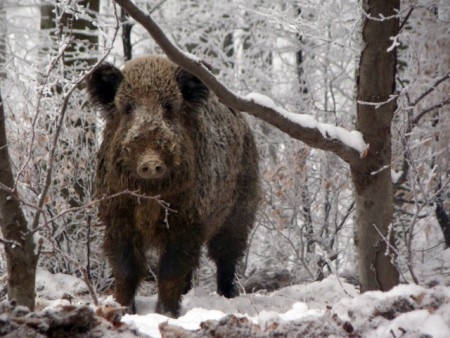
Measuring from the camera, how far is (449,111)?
281 inches

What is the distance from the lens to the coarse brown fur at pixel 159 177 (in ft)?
16.1

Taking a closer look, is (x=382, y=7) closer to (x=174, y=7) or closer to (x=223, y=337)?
(x=223, y=337)

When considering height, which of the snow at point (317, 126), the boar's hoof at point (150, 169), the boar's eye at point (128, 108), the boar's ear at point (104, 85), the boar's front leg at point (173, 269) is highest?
the boar's ear at point (104, 85)

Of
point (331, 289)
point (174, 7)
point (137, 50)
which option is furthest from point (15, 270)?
point (137, 50)

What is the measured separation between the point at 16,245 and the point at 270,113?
1.37 metres

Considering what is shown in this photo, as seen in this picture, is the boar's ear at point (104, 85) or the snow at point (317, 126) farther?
the boar's ear at point (104, 85)

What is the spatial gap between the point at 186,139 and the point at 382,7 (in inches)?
75.3

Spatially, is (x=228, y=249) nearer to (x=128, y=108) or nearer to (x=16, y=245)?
(x=128, y=108)

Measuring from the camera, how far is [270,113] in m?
3.49

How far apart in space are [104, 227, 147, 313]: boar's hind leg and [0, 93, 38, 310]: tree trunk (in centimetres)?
190

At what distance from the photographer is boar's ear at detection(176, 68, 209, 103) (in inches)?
206

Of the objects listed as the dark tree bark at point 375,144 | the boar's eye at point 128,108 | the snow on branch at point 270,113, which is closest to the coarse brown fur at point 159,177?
the boar's eye at point 128,108

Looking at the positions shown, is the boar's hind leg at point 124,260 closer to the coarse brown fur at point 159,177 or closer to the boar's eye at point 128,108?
the coarse brown fur at point 159,177

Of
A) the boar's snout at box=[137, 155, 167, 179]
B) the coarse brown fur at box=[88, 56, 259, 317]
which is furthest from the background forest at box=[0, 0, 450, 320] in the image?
the boar's snout at box=[137, 155, 167, 179]
